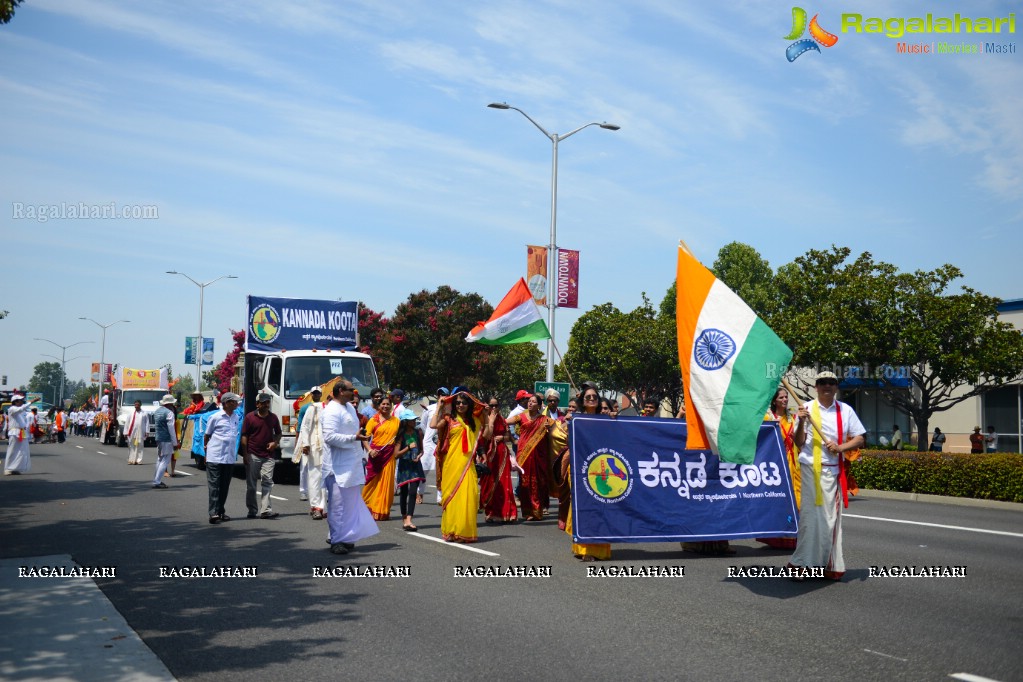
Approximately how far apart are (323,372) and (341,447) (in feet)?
30.6

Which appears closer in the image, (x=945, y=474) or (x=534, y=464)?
(x=534, y=464)

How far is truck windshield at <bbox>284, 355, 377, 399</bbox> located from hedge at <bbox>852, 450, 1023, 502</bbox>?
34.5 feet

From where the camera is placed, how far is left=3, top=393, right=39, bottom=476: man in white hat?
20.2 m

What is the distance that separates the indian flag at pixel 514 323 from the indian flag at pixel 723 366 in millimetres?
3855

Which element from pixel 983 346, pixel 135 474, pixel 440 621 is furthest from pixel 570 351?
pixel 440 621

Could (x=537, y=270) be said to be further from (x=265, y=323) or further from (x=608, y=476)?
(x=608, y=476)

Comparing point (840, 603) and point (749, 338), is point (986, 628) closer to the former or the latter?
point (840, 603)

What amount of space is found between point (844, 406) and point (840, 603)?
5.83 feet

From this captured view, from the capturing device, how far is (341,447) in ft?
32.9

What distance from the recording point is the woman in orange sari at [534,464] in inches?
525

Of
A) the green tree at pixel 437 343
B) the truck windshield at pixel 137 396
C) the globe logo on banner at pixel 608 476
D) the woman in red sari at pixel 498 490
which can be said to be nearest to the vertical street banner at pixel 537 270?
the woman in red sari at pixel 498 490

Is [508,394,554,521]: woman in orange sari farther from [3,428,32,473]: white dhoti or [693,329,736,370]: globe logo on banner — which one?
[3,428,32,473]: white dhoti

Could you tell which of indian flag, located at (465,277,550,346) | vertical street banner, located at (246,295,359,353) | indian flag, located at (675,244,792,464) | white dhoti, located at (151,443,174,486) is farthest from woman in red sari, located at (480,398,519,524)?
vertical street banner, located at (246,295,359,353)

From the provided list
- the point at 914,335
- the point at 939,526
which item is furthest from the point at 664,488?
the point at 914,335
